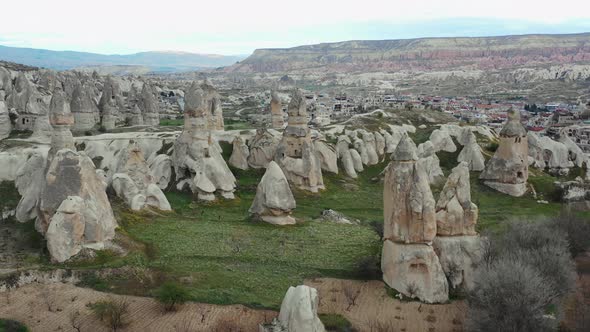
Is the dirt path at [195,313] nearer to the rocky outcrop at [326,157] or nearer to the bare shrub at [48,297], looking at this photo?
the bare shrub at [48,297]

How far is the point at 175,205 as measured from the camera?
1240 inches

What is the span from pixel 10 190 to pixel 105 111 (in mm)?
26383

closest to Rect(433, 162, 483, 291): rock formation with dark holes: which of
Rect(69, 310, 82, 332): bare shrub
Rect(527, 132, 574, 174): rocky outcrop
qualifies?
Rect(69, 310, 82, 332): bare shrub

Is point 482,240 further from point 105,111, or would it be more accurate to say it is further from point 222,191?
point 105,111

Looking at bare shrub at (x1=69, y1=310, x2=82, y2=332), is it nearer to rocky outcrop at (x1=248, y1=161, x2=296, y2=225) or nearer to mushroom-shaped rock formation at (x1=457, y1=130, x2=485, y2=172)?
rocky outcrop at (x1=248, y1=161, x2=296, y2=225)

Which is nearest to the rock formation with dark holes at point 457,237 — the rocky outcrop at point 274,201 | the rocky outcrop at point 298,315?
the rocky outcrop at point 298,315

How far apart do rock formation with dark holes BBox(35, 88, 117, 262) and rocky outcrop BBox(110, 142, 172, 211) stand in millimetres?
3707

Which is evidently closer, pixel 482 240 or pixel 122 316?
pixel 122 316

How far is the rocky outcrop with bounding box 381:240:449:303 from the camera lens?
17500mm

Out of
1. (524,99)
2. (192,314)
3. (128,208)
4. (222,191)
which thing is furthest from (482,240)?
(524,99)

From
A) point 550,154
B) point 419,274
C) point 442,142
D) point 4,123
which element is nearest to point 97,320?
point 419,274

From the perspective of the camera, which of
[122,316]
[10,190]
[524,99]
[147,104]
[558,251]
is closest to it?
[122,316]

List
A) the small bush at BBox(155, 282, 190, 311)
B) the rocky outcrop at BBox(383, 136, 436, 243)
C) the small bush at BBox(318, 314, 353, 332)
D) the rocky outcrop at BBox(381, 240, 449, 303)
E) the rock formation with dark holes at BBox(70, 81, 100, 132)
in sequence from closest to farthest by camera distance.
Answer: the small bush at BBox(318, 314, 353, 332), the small bush at BBox(155, 282, 190, 311), the rocky outcrop at BBox(381, 240, 449, 303), the rocky outcrop at BBox(383, 136, 436, 243), the rock formation with dark holes at BBox(70, 81, 100, 132)

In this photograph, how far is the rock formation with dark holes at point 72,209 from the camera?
18750 mm
